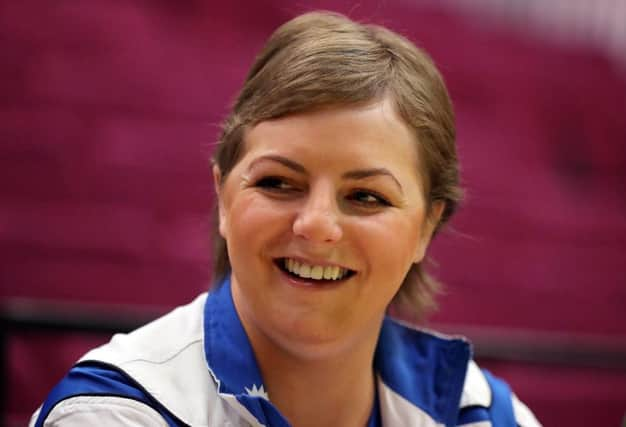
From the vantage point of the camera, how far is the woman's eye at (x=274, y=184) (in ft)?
4.20

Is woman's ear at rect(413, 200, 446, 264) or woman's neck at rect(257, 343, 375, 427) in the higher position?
woman's ear at rect(413, 200, 446, 264)

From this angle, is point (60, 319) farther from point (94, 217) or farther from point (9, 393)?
point (94, 217)

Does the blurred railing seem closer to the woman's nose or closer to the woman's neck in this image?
the woman's neck

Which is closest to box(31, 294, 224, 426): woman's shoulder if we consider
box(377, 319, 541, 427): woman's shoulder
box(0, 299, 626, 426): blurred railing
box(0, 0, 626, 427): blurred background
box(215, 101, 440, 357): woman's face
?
box(215, 101, 440, 357): woman's face

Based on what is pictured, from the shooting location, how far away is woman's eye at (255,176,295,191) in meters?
1.28

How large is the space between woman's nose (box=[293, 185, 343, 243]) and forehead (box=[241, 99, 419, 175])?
42mm

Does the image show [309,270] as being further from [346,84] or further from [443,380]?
[443,380]

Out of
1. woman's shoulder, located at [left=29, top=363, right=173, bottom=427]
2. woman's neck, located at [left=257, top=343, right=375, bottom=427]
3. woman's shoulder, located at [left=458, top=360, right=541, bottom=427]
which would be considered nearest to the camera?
woman's shoulder, located at [left=29, top=363, right=173, bottom=427]

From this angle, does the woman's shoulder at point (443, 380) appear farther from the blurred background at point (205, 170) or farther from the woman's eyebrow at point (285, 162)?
the blurred background at point (205, 170)

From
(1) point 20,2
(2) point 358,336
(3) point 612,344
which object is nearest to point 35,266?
(1) point 20,2

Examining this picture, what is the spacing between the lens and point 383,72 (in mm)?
1338

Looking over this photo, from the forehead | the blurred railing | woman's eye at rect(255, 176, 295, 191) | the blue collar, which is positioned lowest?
the blurred railing

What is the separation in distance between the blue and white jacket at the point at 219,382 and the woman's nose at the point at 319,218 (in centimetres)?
24

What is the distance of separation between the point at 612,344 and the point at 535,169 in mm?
1870
